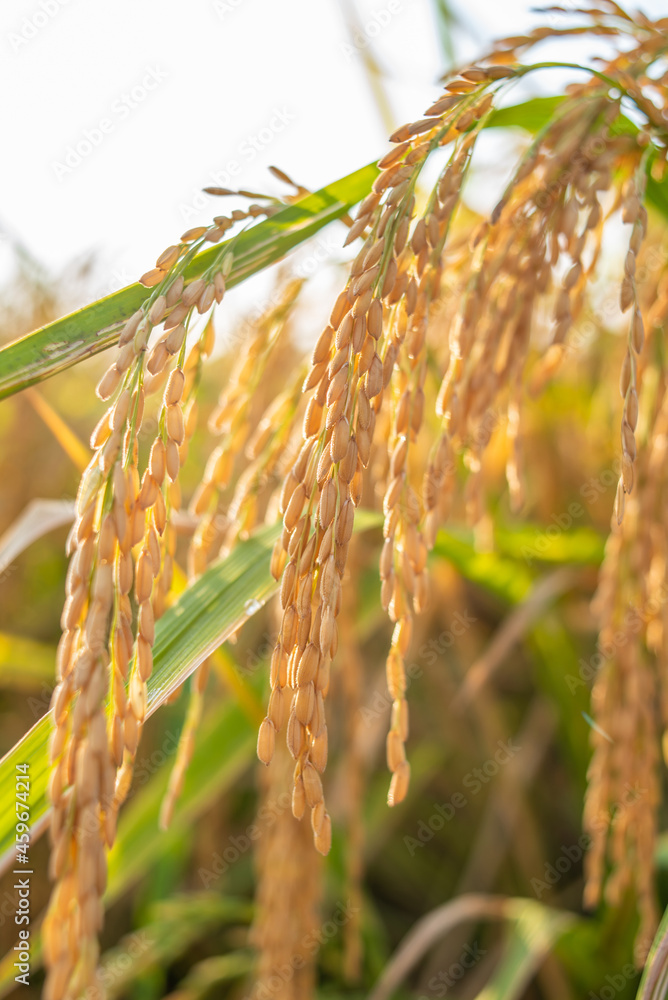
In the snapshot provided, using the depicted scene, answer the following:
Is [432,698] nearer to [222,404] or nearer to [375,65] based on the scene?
[222,404]

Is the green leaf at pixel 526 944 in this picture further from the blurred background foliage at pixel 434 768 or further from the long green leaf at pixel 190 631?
the long green leaf at pixel 190 631

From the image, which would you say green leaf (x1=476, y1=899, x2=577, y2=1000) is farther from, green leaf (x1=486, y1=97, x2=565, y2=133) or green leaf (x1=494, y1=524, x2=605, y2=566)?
green leaf (x1=486, y1=97, x2=565, y2=133)

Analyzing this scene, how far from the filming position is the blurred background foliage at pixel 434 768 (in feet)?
4.35

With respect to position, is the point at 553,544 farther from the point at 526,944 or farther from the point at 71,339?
the point at 71,339

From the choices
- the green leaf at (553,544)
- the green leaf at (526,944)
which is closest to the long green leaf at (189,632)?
the green leaf at (553,544)

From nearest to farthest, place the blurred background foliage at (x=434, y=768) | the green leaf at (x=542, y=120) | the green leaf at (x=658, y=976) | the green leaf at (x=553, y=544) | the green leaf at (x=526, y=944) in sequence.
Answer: the green leaf at (x=658, y=976) → the green leaf at (x=542, y=120) → the green leaf at (x=526, y=944) → the blurred background foliage at (x=434, y=768) → the green leaf at (x=553, y=544)

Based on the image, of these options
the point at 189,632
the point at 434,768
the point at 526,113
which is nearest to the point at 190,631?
the point at 189,632

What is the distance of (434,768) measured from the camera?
1886 millimetres

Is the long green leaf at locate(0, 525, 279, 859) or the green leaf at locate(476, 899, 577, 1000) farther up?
the long green leaf at locate(0, 525, 279, 859)

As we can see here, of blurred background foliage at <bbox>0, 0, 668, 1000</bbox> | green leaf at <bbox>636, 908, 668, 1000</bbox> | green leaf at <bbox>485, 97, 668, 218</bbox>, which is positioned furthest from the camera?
blurred background foliage at <bbox>0, 0, 668, 1000</bbox>

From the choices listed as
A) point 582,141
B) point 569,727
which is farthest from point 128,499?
point 569,727

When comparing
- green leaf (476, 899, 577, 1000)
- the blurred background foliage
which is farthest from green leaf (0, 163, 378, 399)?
green leaf (476, 899, 577, 1000)

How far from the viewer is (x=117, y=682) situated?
0.57 metres

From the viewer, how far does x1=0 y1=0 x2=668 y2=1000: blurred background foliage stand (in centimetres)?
133
